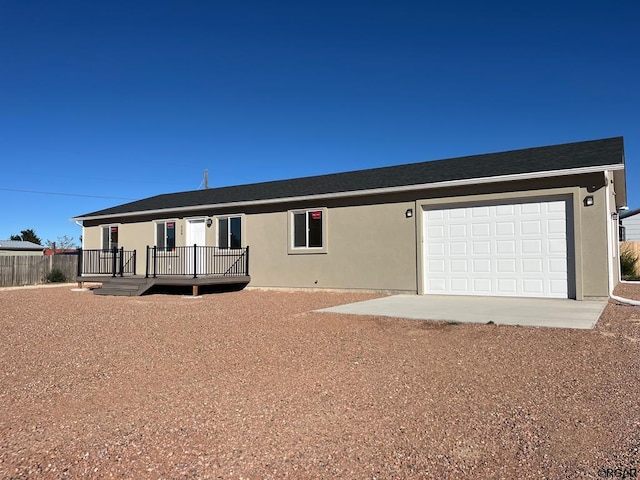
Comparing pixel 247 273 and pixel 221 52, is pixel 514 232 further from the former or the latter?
pixel 221 52

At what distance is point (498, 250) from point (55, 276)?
20917 mm

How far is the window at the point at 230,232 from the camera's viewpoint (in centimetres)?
1725

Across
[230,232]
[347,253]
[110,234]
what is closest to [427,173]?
[347,253]

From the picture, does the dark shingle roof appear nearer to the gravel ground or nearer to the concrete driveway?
the concrete driveway

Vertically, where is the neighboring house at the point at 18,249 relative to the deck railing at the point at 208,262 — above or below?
above

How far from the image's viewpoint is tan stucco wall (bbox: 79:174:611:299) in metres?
11.0

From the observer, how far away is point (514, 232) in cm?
1200

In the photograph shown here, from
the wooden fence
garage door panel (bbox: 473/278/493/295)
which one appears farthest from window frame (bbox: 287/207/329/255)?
the wooden fence

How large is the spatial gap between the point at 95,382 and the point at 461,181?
10050 mm

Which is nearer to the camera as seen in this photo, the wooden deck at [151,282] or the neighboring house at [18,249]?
→ the wooden deck at [151,282]

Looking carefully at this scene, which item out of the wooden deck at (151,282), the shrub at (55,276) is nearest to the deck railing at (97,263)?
the wooden deck at (151,282)

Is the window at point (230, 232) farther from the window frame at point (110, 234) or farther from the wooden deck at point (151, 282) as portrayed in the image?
the window frame at point (110, 234)

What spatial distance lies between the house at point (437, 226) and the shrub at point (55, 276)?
7598mm

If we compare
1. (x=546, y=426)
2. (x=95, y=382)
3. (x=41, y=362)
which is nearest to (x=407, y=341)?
(x=546, y=426)
